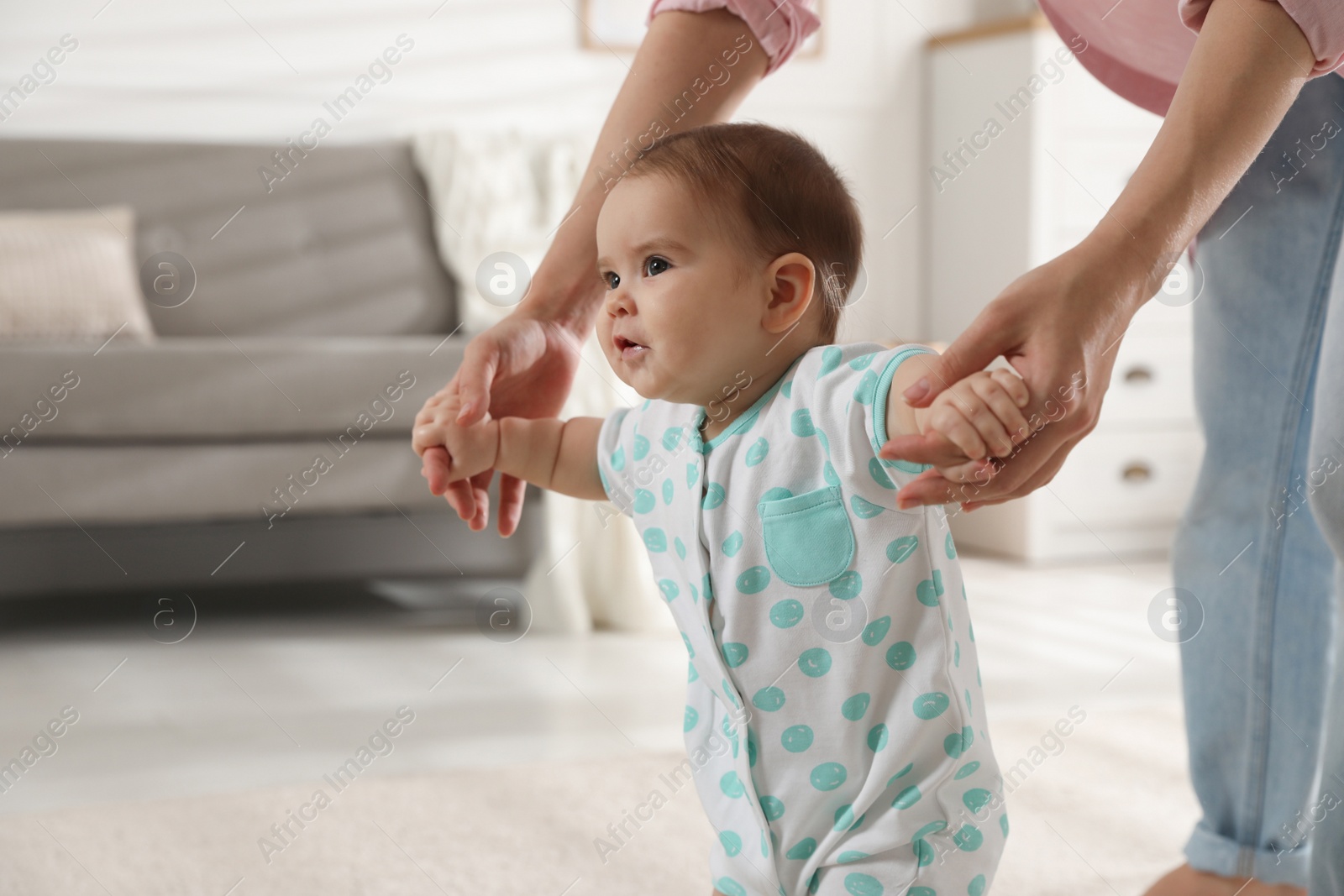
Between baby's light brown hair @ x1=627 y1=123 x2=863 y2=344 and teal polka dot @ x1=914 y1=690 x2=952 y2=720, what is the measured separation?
Answer: 0.72ft

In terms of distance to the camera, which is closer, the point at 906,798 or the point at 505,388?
the point at 906,798

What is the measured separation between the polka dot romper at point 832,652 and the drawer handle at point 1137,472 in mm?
2499

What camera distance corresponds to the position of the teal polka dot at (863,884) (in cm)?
73

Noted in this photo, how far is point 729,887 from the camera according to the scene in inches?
31.9

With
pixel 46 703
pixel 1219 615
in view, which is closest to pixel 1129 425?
pixel 1219 615

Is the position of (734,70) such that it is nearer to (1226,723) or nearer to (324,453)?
(1226,723)

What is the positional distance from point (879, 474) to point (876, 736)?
16 centimetres

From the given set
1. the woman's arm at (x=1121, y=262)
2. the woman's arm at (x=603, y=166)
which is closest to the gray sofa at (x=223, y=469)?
the woman's arm at (x=603, y=166)

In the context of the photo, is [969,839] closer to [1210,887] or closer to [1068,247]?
[1210,887]

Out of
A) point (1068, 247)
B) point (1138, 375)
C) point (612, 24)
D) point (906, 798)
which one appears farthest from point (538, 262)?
point (906, 798)

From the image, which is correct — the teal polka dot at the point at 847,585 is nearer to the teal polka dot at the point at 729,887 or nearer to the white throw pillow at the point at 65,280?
the teal polka dot at the point at 729,887

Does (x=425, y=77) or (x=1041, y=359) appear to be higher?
(x=1041, y=359)

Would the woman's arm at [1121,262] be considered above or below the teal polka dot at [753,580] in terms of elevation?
above

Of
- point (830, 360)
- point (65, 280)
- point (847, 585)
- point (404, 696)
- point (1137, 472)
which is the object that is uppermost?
point (830, 360)
